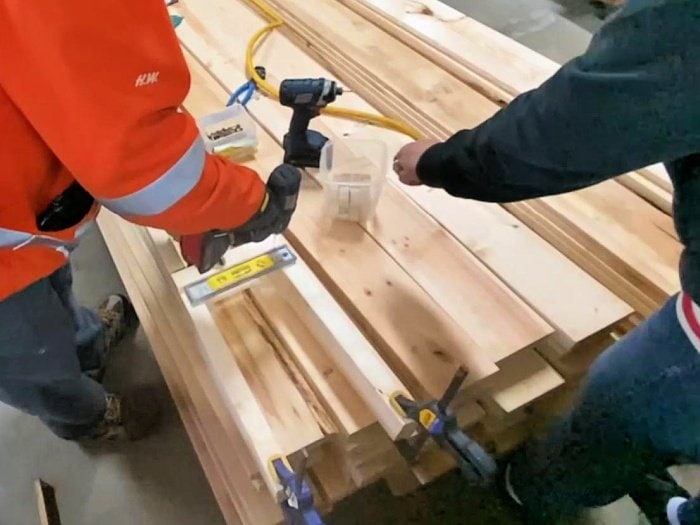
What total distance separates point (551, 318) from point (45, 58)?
944 millimetres

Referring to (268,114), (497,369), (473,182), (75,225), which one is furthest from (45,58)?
(268,114)

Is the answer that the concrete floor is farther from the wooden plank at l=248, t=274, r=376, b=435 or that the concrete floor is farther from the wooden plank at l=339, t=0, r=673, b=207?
the wooden plank at l=339, t=0, r=673, b=207

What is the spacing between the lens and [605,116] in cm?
84

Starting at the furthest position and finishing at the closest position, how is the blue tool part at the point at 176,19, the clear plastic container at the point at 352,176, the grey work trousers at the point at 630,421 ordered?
the blue tool part at the point at 176,19 < the clear plastic container at the point at 352,176 < the grey work trousers at the point at 630,421

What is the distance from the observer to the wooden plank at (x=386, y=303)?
126 centimetres

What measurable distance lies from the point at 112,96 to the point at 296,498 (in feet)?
2.13

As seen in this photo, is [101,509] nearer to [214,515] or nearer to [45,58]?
[214,515]

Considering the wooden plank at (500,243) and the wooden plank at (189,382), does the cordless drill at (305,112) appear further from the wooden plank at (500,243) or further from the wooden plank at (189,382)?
the wooden plank at (189,382)

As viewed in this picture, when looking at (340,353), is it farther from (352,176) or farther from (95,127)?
(95,127)

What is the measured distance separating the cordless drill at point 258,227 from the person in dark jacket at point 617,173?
0.20 m

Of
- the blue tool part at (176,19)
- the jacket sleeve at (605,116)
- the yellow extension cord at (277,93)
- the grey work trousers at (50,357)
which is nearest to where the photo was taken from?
the jacket sleeve at (605,116)

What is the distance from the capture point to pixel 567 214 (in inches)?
60.4

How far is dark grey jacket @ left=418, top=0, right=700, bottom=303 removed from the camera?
771 mm

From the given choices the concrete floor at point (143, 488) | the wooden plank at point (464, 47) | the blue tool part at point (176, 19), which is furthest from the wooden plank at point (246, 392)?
the blue tool part at point (176, 19)
